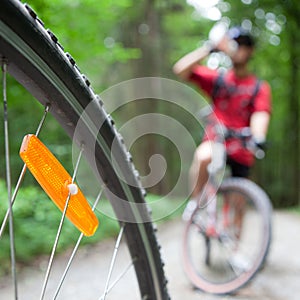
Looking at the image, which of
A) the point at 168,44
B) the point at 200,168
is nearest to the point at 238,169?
the point at 200,168

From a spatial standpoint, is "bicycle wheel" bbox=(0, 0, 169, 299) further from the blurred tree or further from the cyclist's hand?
the blurred tree

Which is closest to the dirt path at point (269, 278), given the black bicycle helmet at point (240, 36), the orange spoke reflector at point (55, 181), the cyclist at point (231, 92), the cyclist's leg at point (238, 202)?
the cyclist's leg at point (238, 202)

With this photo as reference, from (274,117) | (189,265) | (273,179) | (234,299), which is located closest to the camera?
(234,299)

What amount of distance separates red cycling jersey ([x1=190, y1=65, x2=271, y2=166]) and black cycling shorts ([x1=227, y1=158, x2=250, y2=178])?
0.16ft

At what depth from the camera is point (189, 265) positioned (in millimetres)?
2904

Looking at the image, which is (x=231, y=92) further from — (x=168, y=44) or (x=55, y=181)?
(x=168, y=44)

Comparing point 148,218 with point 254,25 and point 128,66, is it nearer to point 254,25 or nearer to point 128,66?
point 128,66

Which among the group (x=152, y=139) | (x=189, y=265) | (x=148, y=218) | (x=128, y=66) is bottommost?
(x=148, y=218)

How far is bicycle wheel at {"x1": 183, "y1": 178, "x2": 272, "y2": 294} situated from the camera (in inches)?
102

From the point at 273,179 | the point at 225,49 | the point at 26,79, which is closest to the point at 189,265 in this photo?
the point at 225,49

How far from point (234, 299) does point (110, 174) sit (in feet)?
6.21

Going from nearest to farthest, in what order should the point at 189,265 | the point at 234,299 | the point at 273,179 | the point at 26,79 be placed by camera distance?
the point at 26,79 < the point at 234,299 < the point at 189,265 < the point at 273,179

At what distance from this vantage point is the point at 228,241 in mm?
2963

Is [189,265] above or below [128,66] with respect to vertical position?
below
